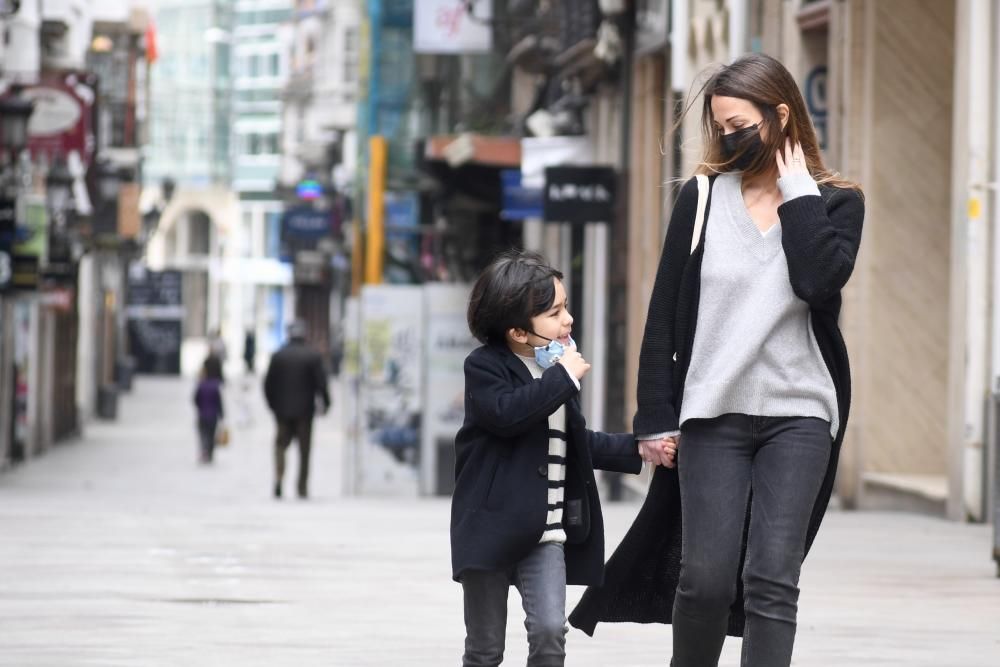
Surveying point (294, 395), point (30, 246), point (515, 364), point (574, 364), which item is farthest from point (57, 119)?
point (574, 364)

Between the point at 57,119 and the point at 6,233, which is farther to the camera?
the point at 57,119

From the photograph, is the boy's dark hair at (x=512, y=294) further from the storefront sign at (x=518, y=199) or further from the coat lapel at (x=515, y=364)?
the storefront sign at (x=518, y=199)

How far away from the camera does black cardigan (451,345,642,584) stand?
18.3 feet

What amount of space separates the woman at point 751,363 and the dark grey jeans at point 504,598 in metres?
0.30

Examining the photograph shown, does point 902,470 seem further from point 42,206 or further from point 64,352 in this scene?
point 64,352

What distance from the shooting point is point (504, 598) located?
5.69 m

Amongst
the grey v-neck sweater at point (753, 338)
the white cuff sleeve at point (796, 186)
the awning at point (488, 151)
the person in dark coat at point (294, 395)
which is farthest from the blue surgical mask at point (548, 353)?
the awning at point (488, 151)

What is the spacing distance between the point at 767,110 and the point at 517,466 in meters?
1.05

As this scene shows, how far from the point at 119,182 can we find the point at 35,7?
7961 mm

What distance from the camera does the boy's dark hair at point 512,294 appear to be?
221 inches

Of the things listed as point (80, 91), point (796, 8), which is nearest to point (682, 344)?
point (796, 8)

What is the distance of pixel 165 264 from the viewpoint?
96.6m

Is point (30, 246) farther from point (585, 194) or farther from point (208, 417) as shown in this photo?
point (585, 194)

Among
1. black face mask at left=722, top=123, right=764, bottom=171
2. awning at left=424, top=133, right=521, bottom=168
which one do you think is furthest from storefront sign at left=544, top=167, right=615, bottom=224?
black face mask at left=722, top=123, right=764, bottom=171
